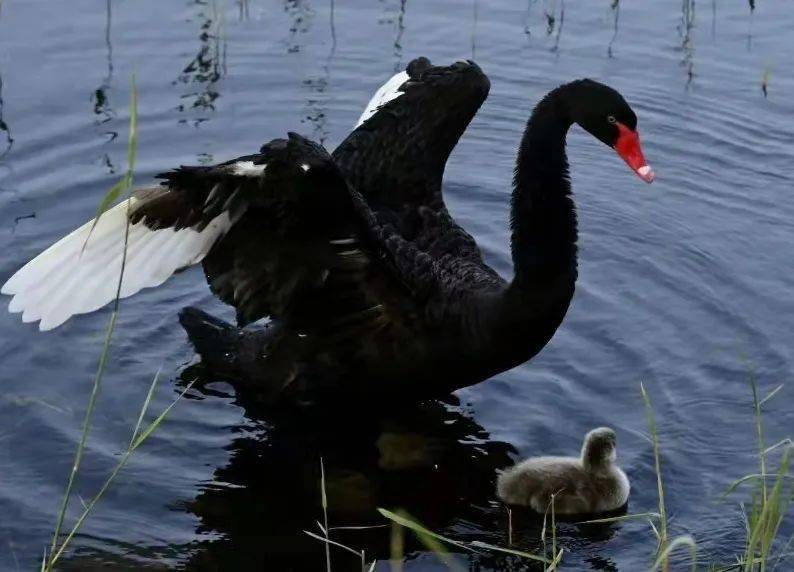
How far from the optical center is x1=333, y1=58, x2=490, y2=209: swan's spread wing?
6273mm

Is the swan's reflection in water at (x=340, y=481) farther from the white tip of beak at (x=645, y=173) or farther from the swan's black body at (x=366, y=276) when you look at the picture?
the white tip of beak at (x=645, y=173)

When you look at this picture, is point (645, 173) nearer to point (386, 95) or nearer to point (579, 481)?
point (579, 481)

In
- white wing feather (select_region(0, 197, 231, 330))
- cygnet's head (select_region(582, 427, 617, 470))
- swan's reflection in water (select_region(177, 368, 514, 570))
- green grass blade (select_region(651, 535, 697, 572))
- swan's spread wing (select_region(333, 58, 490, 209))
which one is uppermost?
swan's spread wing (select_region(333, 58, 490, 209))

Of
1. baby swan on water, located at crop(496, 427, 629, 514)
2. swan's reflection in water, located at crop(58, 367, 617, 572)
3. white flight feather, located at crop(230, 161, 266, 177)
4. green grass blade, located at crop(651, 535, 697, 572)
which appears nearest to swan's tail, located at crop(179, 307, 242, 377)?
swan's reflection in water, located at crop(58, 367, 617, 572)

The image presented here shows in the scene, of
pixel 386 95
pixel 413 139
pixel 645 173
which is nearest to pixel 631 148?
pixel 645 173

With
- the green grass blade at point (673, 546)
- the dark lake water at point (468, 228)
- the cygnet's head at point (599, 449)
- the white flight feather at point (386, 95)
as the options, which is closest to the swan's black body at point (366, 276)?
the dark lake water at point (468, 228)

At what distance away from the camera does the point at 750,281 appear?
22.6 feet

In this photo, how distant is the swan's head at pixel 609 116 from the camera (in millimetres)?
5363

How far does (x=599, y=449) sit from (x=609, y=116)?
1.19 metres

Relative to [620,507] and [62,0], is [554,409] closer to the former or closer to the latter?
[620,507]

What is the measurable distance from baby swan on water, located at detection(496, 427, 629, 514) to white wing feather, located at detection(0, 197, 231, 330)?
1.38 meters

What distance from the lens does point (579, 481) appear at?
5.18 m

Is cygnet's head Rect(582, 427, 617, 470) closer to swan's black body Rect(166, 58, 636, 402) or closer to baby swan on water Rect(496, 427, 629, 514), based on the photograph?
baby swan on water Rect(496, 427, 629, 514)

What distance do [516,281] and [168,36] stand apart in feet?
13.6
